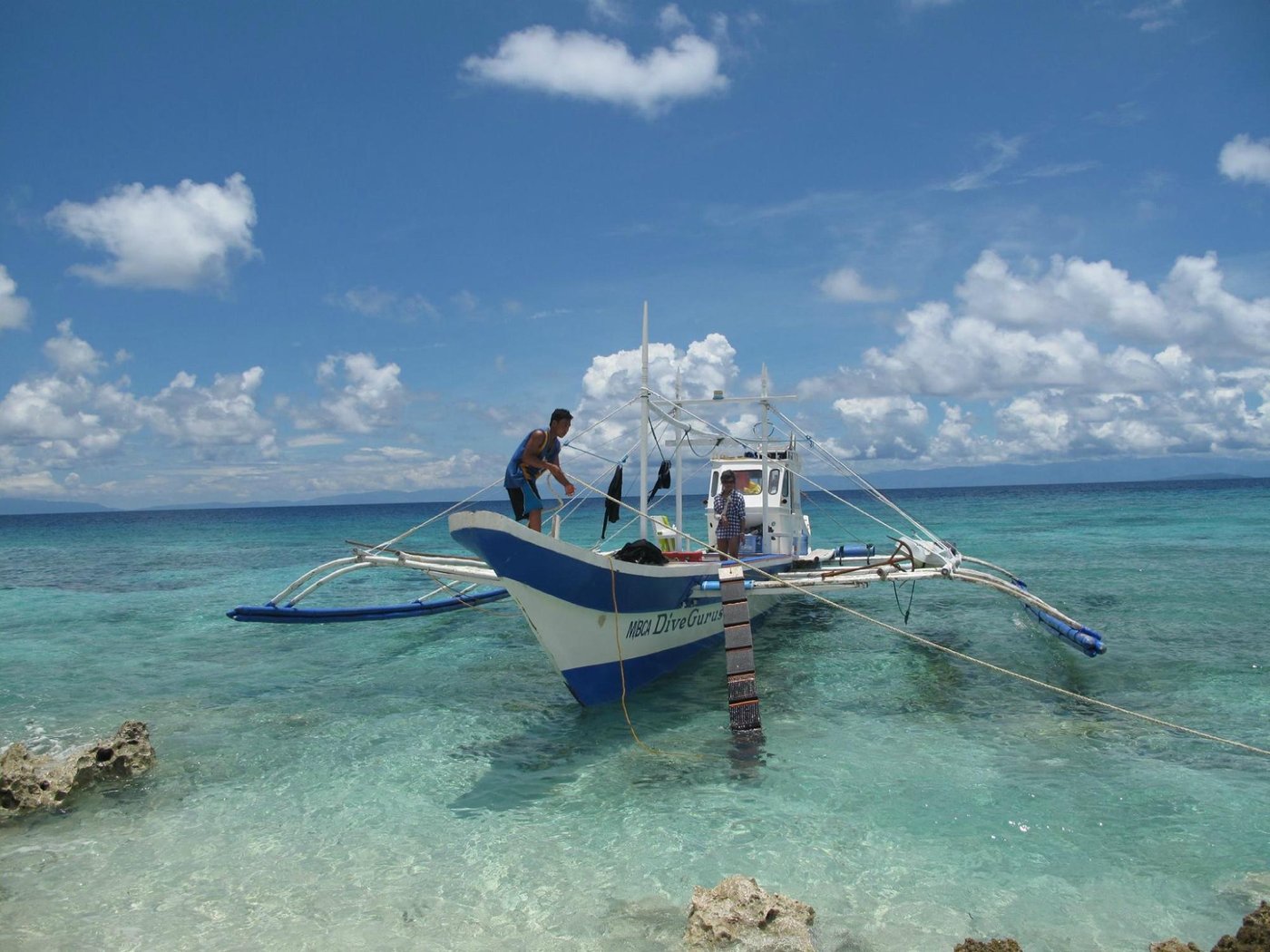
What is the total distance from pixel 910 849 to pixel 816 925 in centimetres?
126

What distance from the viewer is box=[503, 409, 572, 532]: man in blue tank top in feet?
28.2

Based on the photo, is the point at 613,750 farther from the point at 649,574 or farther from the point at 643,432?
the point at 643,432

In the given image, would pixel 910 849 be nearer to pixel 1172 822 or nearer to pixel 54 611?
pixel 1172 822

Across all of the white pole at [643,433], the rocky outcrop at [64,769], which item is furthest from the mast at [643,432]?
the rocky outcrop at [64,769]

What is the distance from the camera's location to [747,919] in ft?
15.4

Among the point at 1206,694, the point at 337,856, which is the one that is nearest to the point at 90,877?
the point at 337,856

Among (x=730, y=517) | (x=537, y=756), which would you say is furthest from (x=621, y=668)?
(x=730, y=517)

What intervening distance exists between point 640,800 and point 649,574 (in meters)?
2.56

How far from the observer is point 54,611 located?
65.5 ft

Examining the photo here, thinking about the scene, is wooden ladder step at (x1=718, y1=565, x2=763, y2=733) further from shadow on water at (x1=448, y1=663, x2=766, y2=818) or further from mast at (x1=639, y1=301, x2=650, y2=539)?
mast at (x1=639, y1=301, x2=650, y2=539)

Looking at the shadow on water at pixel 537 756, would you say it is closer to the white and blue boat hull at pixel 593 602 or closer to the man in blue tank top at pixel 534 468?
the white and blue boat hull at pixel 593 602

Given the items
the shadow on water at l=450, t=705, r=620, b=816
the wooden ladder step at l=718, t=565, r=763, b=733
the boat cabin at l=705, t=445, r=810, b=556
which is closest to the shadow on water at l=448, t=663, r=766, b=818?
the shadow on water at l=450, t=705, r=620, b=816

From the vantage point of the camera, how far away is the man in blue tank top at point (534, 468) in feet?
28.2

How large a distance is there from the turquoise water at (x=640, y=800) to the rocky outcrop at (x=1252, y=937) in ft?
2.32
